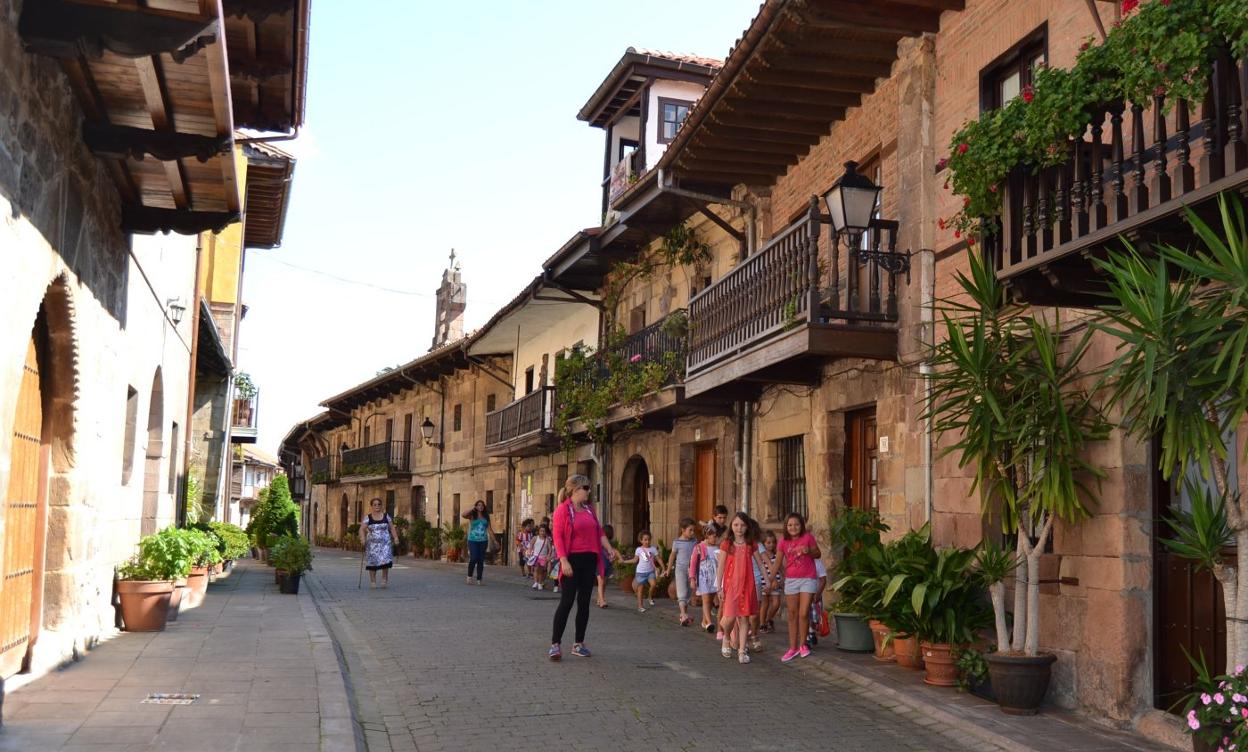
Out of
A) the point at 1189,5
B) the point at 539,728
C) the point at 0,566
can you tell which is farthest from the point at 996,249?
the point at 0,566

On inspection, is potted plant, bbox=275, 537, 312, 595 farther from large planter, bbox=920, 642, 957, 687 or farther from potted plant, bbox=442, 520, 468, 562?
potted plant, bbox=442, 520, 468, 562

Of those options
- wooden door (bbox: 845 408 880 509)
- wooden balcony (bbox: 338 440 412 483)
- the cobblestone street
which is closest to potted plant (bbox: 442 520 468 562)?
wooden balcony (bbox: 338 440 412 483)

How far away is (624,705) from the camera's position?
782 cm

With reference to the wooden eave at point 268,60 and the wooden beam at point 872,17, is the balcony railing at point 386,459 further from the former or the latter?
the wooden beam at point 872,17

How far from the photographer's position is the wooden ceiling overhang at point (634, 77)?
63.9ft

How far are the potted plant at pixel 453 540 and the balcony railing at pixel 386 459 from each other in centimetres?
579

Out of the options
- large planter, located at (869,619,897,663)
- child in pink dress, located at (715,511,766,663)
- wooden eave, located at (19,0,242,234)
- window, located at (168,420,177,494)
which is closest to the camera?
wooden eave, located at (19,0,242,234)

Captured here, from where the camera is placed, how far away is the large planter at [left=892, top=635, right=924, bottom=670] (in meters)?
9.27

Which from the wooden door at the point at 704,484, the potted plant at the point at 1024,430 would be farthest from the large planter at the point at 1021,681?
the wooden door at the point at 704,484

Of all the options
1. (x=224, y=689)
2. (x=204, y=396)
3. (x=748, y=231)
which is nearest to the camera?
(x=224, y=689)

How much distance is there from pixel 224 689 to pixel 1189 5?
6.92 meters

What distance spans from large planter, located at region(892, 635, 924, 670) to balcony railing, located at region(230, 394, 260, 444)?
19521 millimetres

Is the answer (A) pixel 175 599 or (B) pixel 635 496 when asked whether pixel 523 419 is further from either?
(A) pixel 175 599

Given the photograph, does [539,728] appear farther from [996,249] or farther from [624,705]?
[996,249]
